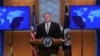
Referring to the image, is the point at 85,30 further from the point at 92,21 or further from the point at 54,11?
the point at 54,11

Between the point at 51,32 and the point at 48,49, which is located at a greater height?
the point at 51,32

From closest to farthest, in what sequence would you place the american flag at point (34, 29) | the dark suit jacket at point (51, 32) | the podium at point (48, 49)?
1. the podium at point (48, 49)
2. the dark suit jacket at point (51, 32)
3. the american flag at point (34, 29)

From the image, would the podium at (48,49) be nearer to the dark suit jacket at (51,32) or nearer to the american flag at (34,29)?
the dark suit jacket at (51,32)

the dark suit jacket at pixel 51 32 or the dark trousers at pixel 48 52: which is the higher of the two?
the dark suit jacket at pixel 51 32

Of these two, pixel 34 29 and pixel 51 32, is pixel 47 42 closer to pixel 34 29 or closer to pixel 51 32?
pixel 51 32

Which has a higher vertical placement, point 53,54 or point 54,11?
point 54,11

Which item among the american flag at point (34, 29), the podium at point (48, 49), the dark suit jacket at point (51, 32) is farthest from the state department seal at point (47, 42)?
the american flag at point (34, 29)

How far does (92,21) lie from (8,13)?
2433mm

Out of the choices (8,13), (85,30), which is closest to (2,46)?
(8,13)

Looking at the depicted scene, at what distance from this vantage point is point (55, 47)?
24.7 feet

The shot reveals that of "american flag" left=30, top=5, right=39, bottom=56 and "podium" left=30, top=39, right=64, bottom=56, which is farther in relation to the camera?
"american flag" left=30, top=5, right=39, bottom=56

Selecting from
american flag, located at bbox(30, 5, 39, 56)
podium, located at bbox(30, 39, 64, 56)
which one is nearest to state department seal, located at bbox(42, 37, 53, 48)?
podium, located at bbox(30, 39, 64, 56)

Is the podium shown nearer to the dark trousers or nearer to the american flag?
the dark trousers

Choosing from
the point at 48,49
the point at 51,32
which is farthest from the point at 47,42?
the point at 51,32
